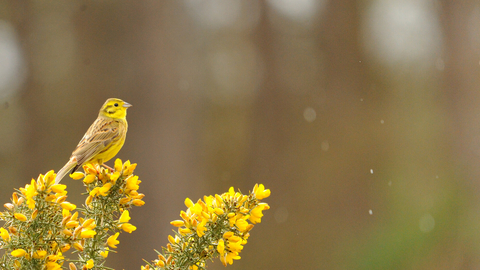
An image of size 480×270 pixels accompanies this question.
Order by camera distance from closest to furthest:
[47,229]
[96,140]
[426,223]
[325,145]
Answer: [47,229] < [96,140] < [426,223] < [325,145]

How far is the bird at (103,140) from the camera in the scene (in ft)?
1.95

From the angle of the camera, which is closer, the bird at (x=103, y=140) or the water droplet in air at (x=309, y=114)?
the bird at (x=103, y=140)

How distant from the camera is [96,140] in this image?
0.62 m

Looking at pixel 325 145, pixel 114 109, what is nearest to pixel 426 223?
pixel 325 145

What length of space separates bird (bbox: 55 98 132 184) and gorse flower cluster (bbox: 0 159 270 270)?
16 centimetres

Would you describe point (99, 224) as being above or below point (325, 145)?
below

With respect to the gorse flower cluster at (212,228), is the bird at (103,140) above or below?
above

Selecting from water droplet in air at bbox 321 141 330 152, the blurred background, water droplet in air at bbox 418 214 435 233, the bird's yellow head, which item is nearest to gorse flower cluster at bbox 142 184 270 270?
the bird's yellow head

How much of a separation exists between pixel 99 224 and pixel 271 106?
1636mm

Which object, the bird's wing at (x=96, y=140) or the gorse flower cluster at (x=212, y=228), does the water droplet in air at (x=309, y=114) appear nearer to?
the bird's wing at (x=96, y=140)

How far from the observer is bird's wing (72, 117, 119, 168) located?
597 mm

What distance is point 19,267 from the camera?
36cm

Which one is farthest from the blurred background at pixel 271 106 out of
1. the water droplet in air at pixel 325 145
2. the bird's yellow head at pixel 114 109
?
the bird's yellow head at pixel 114 109

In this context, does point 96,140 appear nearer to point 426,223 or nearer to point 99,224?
point 99,224
